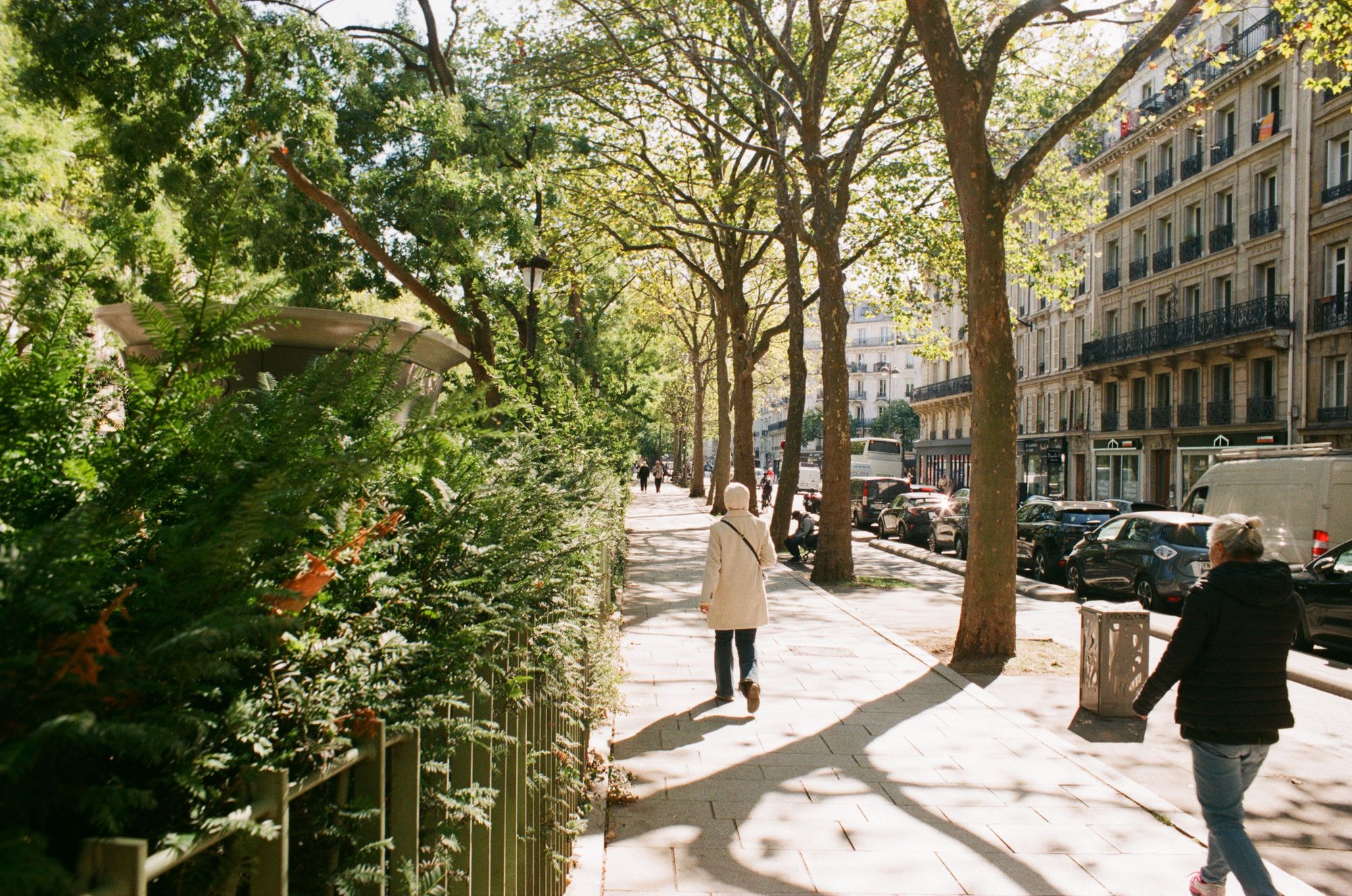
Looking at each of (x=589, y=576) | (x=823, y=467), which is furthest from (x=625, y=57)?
(x=589, y=576)

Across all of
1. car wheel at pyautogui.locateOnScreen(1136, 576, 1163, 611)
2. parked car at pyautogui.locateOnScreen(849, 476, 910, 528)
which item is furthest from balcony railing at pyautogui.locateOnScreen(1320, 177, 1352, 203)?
car wheel at pyautogui.locateOnScreen(1136, 576, 1163, 611)

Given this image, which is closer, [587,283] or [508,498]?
[508,498]

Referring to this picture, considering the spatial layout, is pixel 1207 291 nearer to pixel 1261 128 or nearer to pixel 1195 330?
pixel 1195 330

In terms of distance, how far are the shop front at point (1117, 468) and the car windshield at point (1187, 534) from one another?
28.2 metres

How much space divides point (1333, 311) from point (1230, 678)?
31.9 metres

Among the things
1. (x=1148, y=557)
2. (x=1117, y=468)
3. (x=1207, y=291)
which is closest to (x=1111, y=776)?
(x=1148, y=557)

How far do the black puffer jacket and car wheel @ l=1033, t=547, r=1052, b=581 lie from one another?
1680cm

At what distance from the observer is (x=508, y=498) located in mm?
2920

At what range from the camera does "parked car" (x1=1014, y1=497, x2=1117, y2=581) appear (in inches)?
829

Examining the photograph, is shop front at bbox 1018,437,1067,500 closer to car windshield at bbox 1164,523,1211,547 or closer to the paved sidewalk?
car windshield at bbox 1164,523,1211,547

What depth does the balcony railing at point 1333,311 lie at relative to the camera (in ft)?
98.9

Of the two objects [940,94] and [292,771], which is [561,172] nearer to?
[940,94]

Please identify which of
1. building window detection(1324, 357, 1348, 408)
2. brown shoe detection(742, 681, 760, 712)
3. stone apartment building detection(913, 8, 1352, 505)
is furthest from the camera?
stone apartment building detection(913, 8, 1352, 505)

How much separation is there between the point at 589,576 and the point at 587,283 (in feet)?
74.3
